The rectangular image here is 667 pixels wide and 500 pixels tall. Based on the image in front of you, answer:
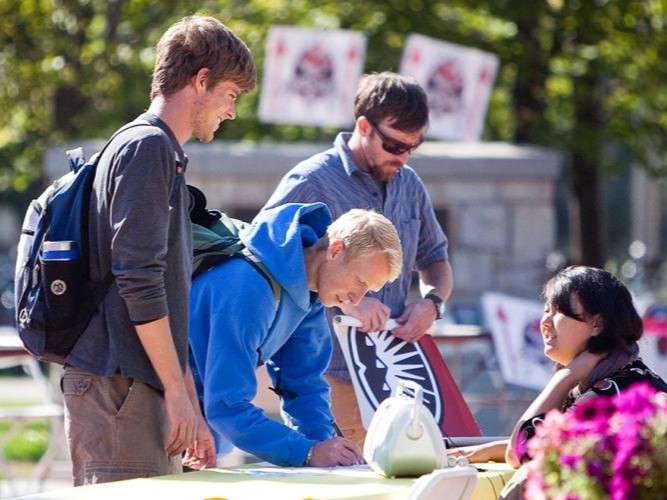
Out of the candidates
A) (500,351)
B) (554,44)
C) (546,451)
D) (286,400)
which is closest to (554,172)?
(554,44)

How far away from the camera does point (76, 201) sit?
134 inches

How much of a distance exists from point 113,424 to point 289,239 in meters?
0.68

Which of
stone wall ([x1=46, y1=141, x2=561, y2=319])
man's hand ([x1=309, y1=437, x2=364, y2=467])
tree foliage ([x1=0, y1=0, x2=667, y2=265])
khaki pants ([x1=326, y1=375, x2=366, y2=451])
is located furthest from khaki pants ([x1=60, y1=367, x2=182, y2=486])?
tree foliage ([x1=0, y1=0, x2=667, y2=265])

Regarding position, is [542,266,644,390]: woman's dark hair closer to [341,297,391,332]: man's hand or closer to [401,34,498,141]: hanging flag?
[341,297,391,332]: man's hand

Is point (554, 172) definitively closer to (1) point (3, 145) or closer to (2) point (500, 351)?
(2) point (500, 351)

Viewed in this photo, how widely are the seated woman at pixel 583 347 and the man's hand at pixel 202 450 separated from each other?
0.62 meters

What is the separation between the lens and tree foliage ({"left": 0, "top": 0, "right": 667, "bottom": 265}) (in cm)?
1264

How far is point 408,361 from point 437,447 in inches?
51.1

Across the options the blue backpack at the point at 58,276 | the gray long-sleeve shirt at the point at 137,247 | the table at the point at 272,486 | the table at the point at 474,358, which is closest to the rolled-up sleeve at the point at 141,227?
the gray long-sleeve shirt at the point at 137,247

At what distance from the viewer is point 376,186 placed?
4793 millimetres

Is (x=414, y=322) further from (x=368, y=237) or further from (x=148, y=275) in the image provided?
(x=148, y=275)

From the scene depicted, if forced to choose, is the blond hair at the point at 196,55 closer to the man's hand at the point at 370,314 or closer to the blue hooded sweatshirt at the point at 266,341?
the blue hooded sweatshirt at the point at 266,341

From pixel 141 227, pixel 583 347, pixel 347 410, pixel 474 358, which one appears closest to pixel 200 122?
pixel 141 227

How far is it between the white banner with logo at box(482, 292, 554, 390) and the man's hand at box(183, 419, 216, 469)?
16.9ft
